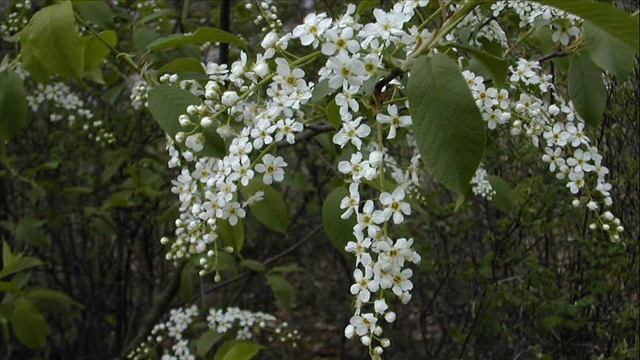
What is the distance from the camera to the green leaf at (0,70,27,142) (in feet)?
8.36

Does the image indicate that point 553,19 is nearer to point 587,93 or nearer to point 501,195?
point 587,93

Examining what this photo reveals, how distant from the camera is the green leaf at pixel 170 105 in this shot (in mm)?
1796

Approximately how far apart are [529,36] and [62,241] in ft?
11.2

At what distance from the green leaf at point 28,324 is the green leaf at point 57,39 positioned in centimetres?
155

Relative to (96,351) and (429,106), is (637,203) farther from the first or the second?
(96,351)

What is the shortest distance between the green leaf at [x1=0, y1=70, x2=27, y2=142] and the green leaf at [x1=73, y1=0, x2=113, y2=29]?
0.33m

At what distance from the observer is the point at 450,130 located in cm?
128

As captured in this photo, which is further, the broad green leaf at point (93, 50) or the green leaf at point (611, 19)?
the broad green leaf at point (93, 50)

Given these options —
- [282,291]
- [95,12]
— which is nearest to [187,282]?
[282,291]

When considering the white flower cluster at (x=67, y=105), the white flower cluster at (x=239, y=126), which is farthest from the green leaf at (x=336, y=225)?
the white flower cluster at (x=67, y=105)

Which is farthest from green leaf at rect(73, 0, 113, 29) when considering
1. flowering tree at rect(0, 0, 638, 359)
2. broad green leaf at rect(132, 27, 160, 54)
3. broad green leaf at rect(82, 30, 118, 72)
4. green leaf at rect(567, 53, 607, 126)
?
green leaf at rect(567, 53, 607, 126)

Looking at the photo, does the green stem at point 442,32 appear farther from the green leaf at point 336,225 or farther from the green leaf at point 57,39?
the green leaf at point 57,39

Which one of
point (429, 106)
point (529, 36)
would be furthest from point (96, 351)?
point (429, 106)

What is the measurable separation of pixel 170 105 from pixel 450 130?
79cm
